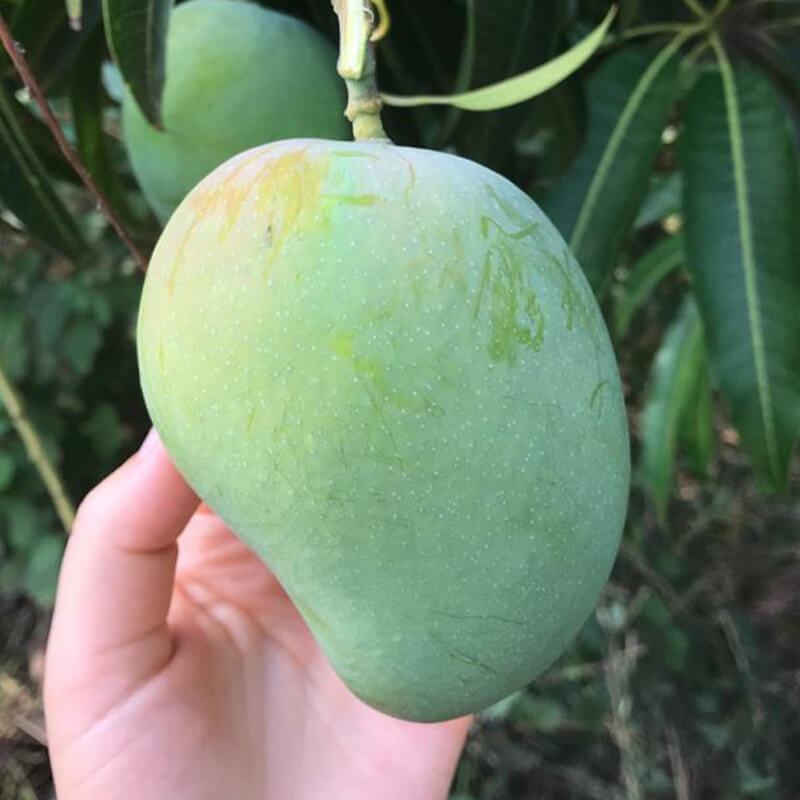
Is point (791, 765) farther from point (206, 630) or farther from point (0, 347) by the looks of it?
point (0, 347)

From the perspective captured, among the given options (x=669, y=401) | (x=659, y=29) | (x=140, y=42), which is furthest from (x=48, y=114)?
(x=669, y=401)

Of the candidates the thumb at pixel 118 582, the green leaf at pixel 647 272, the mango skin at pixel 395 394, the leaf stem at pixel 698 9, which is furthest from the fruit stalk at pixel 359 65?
the green leaf at pixel 647 272

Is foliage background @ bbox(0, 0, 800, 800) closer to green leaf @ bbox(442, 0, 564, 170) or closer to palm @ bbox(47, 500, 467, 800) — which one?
green leaf @ bbox(442, 0, 564, 170)

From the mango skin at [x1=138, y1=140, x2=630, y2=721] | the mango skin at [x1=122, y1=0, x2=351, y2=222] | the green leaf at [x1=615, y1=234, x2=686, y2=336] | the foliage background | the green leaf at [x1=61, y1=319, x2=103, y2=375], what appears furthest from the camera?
the green leaf at [x1=61, y1=319, x2=103, y2=375]

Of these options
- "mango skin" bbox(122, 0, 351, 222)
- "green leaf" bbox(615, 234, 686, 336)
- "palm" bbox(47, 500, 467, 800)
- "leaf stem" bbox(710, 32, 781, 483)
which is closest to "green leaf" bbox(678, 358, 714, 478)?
"green leaf" bbox(615, 234, 686, 336)

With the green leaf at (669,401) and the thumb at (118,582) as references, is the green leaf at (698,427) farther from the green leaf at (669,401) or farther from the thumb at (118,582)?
the thumb at (118,582)

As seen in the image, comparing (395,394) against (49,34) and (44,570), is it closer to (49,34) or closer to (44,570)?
(49,34)
